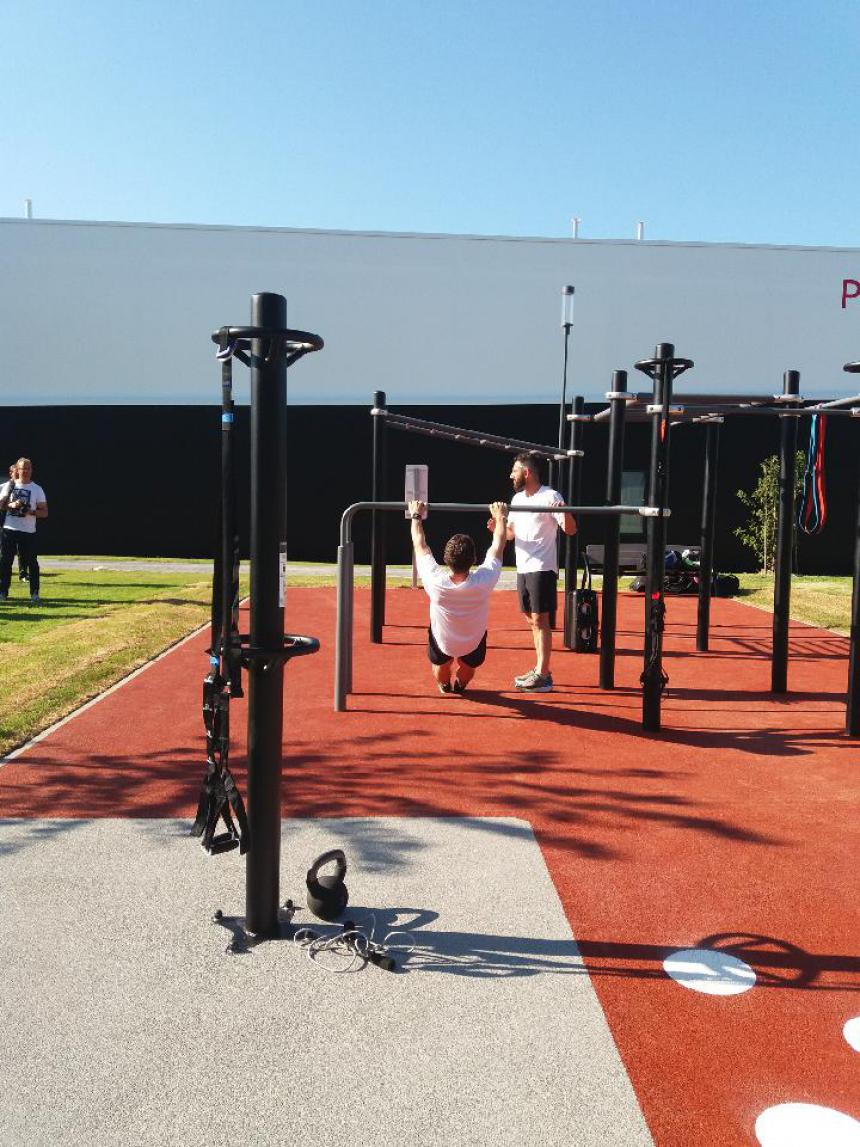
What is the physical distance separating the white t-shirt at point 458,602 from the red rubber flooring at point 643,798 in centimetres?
44

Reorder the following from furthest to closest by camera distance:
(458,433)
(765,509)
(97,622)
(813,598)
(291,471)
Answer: (291,471) → (765,509) → (813,598) → (97,622) → (458,433)

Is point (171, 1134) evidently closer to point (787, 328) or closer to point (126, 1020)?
point (126, 1020)

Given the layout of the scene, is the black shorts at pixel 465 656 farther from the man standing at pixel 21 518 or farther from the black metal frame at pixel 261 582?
the man standing at pixel 21 518

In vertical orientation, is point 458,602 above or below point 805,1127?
above

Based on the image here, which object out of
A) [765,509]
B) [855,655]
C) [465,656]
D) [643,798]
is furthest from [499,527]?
[765,509]

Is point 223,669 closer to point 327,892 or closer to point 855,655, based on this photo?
point 327,892

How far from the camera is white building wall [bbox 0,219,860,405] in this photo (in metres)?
18.8

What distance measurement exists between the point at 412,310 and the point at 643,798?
16.0 metres

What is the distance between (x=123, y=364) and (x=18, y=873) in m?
17.3

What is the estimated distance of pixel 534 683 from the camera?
22.0 ft

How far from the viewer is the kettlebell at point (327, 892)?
119 inches

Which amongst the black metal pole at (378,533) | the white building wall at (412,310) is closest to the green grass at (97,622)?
the black metal pole at (378,533)

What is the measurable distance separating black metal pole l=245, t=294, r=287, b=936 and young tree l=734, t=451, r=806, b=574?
1421 cm

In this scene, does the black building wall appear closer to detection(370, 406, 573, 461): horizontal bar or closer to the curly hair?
detection(370, 406, 573, 461): horizontal bar
